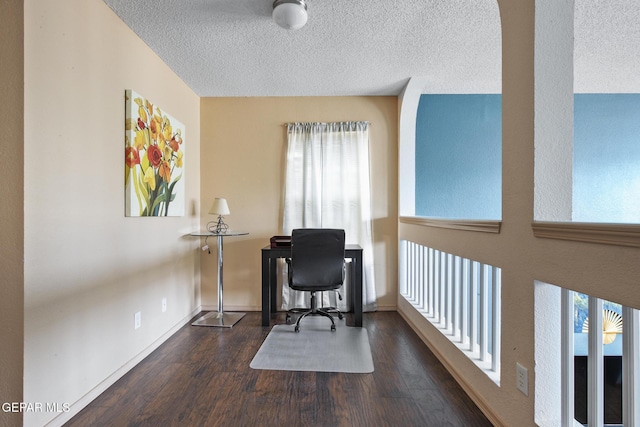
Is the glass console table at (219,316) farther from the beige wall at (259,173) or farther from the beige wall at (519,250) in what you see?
the beige wall at (519,250)

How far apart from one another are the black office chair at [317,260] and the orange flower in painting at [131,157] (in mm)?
1369

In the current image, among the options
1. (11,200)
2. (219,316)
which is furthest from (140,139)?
(219,316)

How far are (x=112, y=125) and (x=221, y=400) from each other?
5.95 ft

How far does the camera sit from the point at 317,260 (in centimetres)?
286

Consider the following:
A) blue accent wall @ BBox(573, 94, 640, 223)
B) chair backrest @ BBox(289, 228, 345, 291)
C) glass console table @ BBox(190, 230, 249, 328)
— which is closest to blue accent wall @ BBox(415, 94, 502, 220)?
blue accent wall @ BBox(573, 94, 640, 223)

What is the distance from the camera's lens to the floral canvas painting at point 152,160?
2125mm

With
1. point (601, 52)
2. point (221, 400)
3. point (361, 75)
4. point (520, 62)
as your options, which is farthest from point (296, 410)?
point (601, 52)

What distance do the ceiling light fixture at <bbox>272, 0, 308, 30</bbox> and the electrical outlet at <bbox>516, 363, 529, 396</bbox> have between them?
7.26 ft

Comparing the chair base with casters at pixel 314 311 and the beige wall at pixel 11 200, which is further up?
the beige wall at pixel 11 200

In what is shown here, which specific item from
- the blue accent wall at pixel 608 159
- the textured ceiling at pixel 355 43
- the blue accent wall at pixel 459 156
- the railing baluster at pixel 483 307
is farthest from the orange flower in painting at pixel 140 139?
the blue accent wall at pixel 608 159

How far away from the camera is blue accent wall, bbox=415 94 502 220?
3.41 metres

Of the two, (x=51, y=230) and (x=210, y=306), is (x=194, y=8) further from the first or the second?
(x=210, y=306)

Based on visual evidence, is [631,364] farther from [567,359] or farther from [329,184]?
[329,184]

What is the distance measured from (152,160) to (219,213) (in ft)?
2.85
